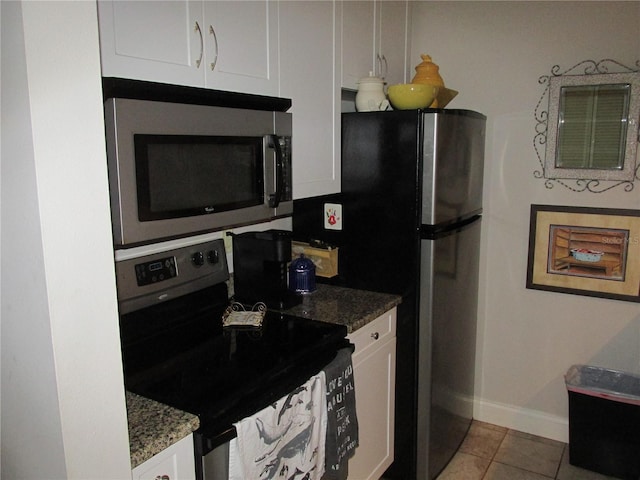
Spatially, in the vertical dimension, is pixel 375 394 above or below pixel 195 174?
below

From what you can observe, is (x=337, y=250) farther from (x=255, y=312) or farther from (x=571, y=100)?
(x=571, y=100)

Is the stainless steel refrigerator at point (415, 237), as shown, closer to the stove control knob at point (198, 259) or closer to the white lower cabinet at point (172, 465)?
the stove control knob at point (198, 259)

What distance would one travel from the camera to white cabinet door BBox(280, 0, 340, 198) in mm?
1917

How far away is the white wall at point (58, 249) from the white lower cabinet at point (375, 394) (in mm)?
1155

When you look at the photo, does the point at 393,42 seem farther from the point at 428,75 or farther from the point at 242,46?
the point at 242,46

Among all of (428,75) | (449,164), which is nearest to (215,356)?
(449,164)

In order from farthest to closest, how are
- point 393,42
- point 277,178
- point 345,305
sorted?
point 393,42 < point 345,305 < point 277,178

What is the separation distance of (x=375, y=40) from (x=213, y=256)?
1.22 meters

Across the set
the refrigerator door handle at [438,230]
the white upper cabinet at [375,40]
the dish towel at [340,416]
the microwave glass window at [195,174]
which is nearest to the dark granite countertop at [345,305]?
the dish towel at [340,416]

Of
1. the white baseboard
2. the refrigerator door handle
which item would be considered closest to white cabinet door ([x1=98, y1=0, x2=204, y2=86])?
the refrigerator door handle

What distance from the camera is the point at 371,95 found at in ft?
7.61

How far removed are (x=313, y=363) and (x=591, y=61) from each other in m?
1.93

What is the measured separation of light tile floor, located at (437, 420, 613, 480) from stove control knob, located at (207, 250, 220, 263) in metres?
1.48

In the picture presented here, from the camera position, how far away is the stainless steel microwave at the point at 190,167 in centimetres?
132
